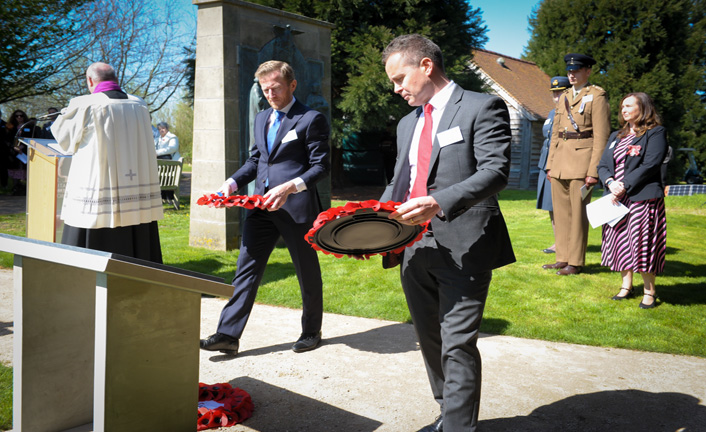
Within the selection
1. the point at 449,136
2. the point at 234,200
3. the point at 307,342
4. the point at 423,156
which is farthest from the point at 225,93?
the point at 449,136

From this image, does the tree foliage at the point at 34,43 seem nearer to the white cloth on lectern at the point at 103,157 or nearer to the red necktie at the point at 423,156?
the white cloth on lectern at the point at 103,157

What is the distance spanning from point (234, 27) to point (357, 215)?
673 centimetres

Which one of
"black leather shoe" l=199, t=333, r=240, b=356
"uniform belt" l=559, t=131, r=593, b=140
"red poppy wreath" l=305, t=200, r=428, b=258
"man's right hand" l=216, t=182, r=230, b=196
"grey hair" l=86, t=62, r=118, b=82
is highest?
"grey hair" l=86, t=62, r=118, b=82

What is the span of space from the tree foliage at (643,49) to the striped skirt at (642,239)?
84.0ft

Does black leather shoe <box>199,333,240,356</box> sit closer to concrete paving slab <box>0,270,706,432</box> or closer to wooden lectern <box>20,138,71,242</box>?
concrete paving slab <box>0,270,706,432</box>

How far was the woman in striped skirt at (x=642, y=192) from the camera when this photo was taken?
20.1 ft

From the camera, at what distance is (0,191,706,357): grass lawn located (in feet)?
17.5

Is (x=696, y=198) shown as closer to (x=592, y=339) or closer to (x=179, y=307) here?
(x=592, y=339)

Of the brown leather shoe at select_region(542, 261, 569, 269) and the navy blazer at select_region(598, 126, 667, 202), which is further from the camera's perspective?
the brown leather shoe at select_region(542, 261, 569, 269)

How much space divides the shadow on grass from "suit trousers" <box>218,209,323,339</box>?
185cm

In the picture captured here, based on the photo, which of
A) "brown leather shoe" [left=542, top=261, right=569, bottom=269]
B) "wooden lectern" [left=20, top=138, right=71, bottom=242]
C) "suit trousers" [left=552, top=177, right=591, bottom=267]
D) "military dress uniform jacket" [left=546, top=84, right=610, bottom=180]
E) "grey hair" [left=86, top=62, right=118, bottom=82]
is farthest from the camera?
"brown leather shoe" [left=542, top=261, right=569, bottom=269]

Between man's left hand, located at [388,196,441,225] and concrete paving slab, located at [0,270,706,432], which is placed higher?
man's left hand, located at [388,196,441,225]

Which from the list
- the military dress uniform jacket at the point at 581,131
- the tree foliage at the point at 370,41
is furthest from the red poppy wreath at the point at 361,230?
the tree foliage at the point at 370,41

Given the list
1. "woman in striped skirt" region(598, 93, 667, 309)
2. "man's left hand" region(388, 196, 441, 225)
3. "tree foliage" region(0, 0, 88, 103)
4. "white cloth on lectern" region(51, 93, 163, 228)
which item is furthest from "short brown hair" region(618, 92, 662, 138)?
"tree foliage" region(0, 0, 88, 103)
